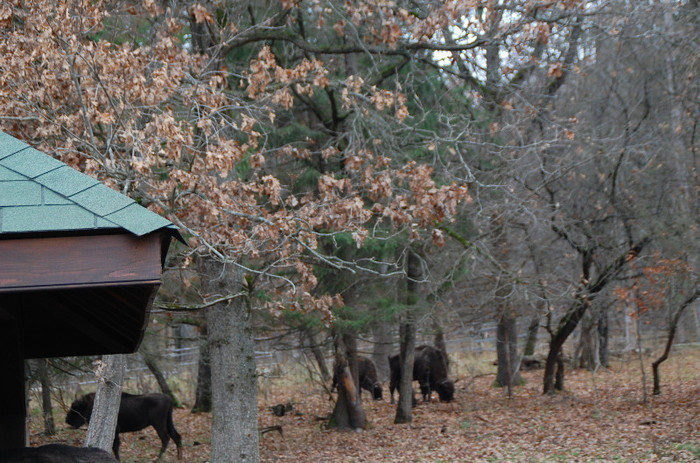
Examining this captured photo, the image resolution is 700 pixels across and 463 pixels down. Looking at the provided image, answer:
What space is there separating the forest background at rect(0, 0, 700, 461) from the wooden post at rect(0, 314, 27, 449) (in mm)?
3784

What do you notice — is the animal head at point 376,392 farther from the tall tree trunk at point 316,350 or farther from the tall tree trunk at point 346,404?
the tall tree trunk at point 346,404

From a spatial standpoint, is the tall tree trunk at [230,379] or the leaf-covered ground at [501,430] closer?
the tall tree trunk at [230,379]

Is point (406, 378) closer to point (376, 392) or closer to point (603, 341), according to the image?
point (376, 392)

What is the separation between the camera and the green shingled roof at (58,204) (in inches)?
113

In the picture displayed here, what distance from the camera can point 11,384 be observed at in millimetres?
4438

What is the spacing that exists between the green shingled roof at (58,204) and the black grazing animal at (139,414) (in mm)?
14089

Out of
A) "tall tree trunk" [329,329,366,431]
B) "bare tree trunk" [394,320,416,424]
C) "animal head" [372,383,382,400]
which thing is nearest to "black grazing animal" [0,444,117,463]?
"tall tree trunk" [329,329,366,431]

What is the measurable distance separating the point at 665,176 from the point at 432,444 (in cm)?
831

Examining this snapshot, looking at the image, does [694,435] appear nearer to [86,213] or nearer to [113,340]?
[113,340]

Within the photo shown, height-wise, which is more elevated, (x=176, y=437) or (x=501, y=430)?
(x=176, y=437)

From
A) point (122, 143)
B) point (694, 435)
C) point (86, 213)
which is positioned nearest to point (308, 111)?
point (122, 143)

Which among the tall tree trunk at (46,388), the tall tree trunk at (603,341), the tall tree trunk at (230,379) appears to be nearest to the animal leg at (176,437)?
the tall tree trunk at (46,388)

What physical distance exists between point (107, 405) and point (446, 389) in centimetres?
1368

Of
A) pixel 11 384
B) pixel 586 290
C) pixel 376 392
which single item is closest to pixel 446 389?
pixel 376 392
